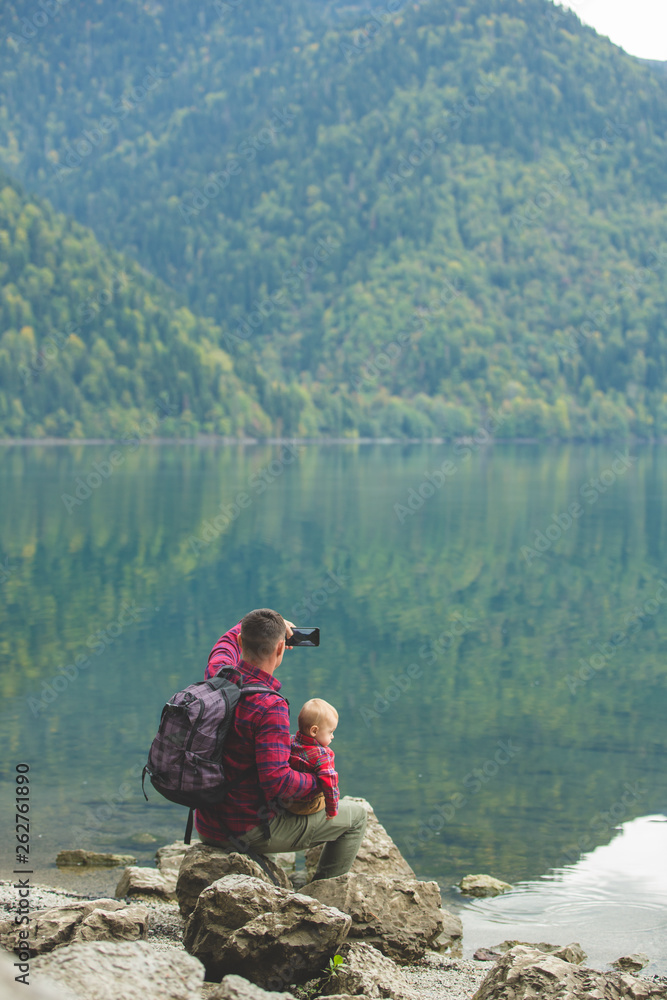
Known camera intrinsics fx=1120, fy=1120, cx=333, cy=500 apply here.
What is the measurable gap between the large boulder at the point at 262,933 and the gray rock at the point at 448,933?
7.97 feet

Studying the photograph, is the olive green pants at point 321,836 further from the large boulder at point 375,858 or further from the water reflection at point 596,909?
the water reflection at point 596,909

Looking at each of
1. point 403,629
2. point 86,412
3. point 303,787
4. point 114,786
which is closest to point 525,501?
point 403,629

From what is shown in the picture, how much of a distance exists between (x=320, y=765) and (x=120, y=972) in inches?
96.9

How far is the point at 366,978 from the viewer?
23.0ft

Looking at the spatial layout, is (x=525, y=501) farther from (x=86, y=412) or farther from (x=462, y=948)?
(x=86, y=412)

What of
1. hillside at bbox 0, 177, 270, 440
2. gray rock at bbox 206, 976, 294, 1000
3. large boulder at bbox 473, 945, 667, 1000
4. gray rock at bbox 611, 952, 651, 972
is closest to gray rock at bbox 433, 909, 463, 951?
gray rock at bbox 611, 952, 651, 972

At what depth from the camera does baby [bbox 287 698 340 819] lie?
7.83m

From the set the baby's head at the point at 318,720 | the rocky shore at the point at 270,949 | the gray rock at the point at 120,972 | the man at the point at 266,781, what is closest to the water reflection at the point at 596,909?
the rocky shore at the point at 270,949

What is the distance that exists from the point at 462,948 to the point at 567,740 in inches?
338

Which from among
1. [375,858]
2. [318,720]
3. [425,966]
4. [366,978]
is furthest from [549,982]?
[375,858]

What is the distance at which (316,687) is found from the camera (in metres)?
20.6

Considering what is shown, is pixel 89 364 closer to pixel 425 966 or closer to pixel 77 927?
pixel 425 966

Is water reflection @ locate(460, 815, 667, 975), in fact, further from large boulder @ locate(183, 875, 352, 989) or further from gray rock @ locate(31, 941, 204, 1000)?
gray rock @ locate(31, 941, 204, 1000)

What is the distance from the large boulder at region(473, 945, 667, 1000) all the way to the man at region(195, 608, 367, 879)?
1.52 m
